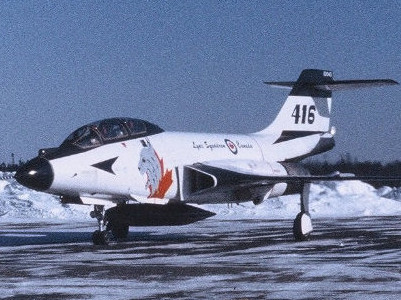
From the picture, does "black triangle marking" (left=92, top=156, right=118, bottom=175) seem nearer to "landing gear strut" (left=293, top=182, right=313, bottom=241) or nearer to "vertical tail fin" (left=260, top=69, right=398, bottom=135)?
"landing gear strut" (left=293, top=182, right=313, bottom=241)

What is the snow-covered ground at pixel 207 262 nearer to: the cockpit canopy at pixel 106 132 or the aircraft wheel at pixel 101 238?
the aircraft wheel at pixel 101 238

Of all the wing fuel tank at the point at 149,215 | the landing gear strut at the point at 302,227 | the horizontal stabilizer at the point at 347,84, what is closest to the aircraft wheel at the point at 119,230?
the wing fuel tank at the point at 149,215

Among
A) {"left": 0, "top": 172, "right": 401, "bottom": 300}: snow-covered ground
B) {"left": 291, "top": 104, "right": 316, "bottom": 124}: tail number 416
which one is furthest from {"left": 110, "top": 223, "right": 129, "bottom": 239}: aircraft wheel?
{"left": 291, "top": 104, "right": 316, "bottom": 124}: tail number 416

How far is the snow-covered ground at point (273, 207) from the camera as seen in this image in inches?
1277

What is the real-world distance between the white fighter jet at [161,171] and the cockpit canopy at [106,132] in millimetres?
20

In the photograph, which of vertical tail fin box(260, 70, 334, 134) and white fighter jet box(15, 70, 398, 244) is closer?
A: white fighter jet box(15, 70, 398, 244)

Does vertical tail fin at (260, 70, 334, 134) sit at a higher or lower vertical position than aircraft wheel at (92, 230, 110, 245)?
higher

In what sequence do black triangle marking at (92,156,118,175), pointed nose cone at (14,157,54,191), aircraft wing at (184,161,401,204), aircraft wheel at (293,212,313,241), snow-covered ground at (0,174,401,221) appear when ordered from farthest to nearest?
1. snow-covered ground at (0,174,401,221)
2. aircraft wing at (184,161,401,204)
3. aircraft wheel at (293,212,313,241)
4. black triangle marking at (92,156,118,175)
5. pointed nose cone at (14,157,54,191)

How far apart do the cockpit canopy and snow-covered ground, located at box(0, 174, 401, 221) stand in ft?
41.9

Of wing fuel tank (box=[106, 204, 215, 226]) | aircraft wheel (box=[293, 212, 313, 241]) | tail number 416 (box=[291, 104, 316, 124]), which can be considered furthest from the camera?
tail number 416 (box=[291, 104, 316, 124])

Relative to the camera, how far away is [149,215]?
18.0 metres

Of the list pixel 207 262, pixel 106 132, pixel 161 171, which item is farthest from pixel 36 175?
pixel 207 262

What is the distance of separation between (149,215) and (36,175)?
10.9 ft

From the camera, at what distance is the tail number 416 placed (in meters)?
24.3
